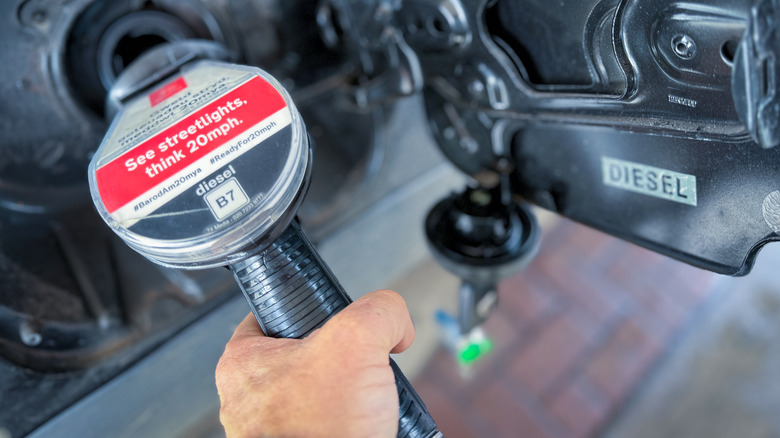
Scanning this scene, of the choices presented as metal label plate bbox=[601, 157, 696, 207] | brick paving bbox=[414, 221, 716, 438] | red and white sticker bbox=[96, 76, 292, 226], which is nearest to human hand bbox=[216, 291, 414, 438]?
red and white sticker bbox=[96, 76, 292, 226]

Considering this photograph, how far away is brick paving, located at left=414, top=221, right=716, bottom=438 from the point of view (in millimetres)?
1196

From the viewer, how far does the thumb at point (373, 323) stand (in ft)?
1.36

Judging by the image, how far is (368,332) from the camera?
418 mm

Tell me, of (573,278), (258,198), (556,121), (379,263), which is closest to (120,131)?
(258,198)

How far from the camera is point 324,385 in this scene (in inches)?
16.0

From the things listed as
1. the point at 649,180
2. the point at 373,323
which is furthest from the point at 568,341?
the point at 373,323

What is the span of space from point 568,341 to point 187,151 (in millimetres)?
1088

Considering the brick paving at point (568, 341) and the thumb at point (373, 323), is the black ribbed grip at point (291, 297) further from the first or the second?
the brick paving at point (568, 341)

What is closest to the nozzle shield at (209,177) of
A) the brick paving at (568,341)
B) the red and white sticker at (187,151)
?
the red and white sticker at (187,151)

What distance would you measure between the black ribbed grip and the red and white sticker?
8 centimetres

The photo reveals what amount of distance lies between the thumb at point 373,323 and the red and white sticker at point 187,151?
147mm

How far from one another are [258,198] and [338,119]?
461mm

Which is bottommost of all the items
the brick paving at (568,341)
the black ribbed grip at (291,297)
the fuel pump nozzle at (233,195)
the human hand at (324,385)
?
the brick paving at (568,341)

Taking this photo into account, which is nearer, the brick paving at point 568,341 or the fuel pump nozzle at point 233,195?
the fuel pump nozzle at point 233,195
